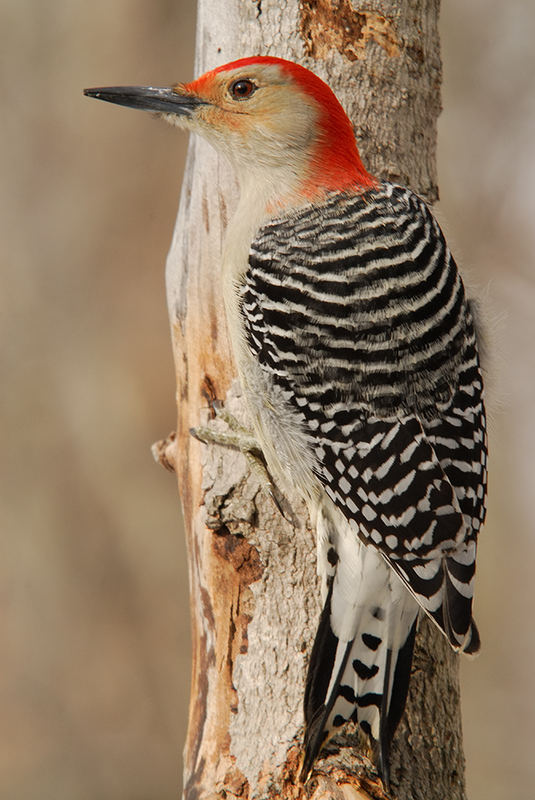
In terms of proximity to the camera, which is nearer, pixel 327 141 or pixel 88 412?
pixel 327 141

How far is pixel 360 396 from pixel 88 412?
9.83ft

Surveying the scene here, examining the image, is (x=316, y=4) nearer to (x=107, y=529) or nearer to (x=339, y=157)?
(x=339, y=157)

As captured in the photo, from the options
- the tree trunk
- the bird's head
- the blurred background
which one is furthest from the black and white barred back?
the blurred background

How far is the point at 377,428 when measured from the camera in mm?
2398

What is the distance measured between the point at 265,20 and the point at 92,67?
248 centimetres

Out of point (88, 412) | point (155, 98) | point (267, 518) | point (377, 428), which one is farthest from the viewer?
point (88, 412)

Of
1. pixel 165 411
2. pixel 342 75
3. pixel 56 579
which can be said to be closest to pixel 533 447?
pixel 165 411

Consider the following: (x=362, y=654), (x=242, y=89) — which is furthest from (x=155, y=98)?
(x=362, y=654)

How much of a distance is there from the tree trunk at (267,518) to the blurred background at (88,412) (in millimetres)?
1935

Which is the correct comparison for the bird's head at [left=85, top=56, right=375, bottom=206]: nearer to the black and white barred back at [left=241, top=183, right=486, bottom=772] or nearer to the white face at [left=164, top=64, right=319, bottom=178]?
the white face at [left=164, top=64, right=319, bottom=178]

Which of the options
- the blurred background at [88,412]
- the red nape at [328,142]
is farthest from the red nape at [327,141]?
the blurred background at [88,412]

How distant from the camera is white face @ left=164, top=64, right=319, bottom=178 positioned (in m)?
2.76

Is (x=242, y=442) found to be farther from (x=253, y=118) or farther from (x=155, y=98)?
(x=155, y=98)

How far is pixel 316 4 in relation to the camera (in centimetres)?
291
